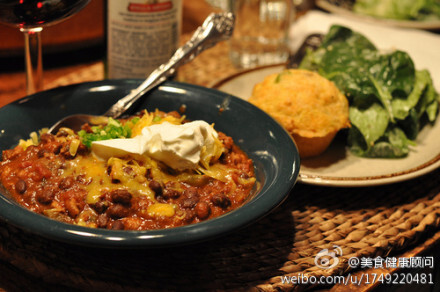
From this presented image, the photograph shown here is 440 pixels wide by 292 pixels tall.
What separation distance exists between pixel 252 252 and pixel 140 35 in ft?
4.28

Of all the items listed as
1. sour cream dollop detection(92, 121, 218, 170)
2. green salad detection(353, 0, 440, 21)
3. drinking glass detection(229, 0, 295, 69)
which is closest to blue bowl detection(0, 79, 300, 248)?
sour cream dollop detection(92, 121, 218, 170)

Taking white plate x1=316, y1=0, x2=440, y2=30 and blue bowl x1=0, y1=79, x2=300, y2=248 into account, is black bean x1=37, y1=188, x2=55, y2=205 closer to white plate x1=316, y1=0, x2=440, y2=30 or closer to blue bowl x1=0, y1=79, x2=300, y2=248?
blue bowl x1=0, y1=79, x2=300, y2=248

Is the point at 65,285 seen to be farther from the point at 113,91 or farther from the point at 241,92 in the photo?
the point at 241,92

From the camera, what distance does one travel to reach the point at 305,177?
1.99 meters

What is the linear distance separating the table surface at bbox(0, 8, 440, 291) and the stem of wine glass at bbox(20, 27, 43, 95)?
29.0 inches

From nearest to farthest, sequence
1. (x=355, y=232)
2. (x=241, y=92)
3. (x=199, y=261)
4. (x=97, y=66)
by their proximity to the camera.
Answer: (x=199, y=261)
(x=355, y=232)
(x=241, y=92)
(x=97, y=66)

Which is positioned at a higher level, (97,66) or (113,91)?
(113,91)

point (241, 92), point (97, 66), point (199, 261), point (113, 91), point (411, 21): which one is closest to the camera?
point (199, 261)

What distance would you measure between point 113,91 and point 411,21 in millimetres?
3284

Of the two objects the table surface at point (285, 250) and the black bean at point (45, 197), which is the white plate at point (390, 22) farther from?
the black bean at point (45, 197)

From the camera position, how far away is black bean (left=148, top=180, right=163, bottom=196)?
164cm

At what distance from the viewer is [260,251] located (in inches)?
71.1

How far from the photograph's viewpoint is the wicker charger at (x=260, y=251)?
163cm

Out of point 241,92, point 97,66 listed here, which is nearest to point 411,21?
point 241,92
